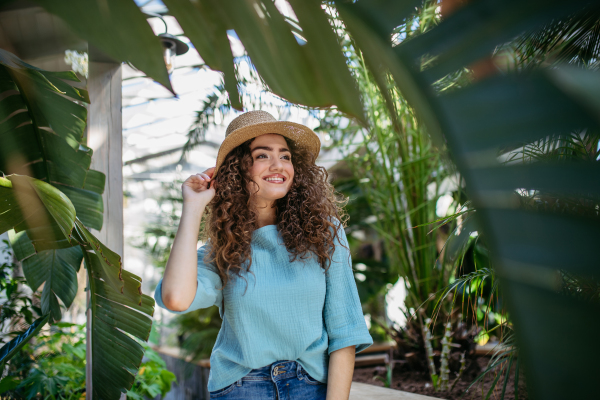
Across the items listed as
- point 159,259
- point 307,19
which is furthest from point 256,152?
point 159,259

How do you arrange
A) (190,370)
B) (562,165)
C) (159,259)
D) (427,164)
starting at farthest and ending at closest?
1. (159,259)
2. (190,370)
3. (427,164)
4. (562,165)

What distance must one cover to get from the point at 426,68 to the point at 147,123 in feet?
18.2

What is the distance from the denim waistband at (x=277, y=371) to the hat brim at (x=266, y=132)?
2.09 feet

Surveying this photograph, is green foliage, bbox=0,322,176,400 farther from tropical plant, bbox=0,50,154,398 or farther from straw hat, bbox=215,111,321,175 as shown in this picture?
straw hat, bbox=215,111,321,175

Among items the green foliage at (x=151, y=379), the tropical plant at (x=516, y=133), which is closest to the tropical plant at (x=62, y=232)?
the green foliage at (x=151, y=379)

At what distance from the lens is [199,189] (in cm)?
134

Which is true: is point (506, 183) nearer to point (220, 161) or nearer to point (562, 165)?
point (562, 165)

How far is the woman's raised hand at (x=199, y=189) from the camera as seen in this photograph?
125 cm

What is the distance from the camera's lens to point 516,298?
0.45ft

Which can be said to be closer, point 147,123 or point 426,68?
point 426,68

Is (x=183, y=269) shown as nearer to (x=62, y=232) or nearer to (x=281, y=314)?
(x=281, y=314)

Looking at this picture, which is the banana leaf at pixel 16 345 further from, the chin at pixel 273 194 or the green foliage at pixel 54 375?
the chin at pixel 273 194

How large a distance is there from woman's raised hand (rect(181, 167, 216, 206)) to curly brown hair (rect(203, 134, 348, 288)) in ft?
0.23

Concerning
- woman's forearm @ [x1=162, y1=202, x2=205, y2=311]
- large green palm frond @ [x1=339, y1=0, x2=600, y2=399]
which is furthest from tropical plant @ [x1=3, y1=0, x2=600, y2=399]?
woman's forearm @ [x1=162, y1=202, x2=205, y2=311]
